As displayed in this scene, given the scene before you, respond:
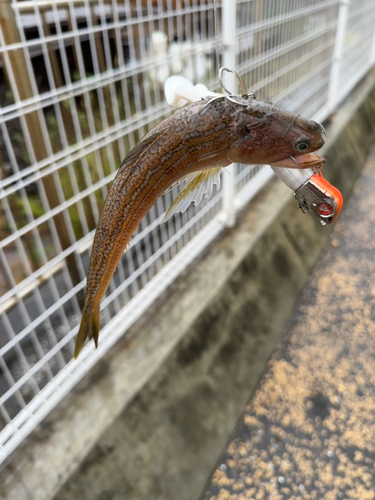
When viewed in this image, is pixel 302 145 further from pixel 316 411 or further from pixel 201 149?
pixel 316 411

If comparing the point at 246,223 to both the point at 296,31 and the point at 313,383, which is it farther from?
the point at 296,31

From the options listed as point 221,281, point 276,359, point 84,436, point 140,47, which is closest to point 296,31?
point 140,47

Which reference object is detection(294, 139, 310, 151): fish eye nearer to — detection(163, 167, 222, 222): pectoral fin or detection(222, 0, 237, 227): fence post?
detection(163, 167, 222, 222): pectoral fin

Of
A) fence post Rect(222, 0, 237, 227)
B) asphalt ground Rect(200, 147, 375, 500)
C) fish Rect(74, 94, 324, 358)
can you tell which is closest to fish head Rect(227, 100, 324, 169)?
fish Rect(74, 94, 324, 358)

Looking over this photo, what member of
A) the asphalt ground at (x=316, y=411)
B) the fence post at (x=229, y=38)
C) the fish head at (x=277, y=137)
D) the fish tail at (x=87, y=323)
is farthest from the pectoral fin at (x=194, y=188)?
the asphalt ground at (x=316, y=411)

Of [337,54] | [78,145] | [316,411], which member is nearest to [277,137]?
[78,145]
